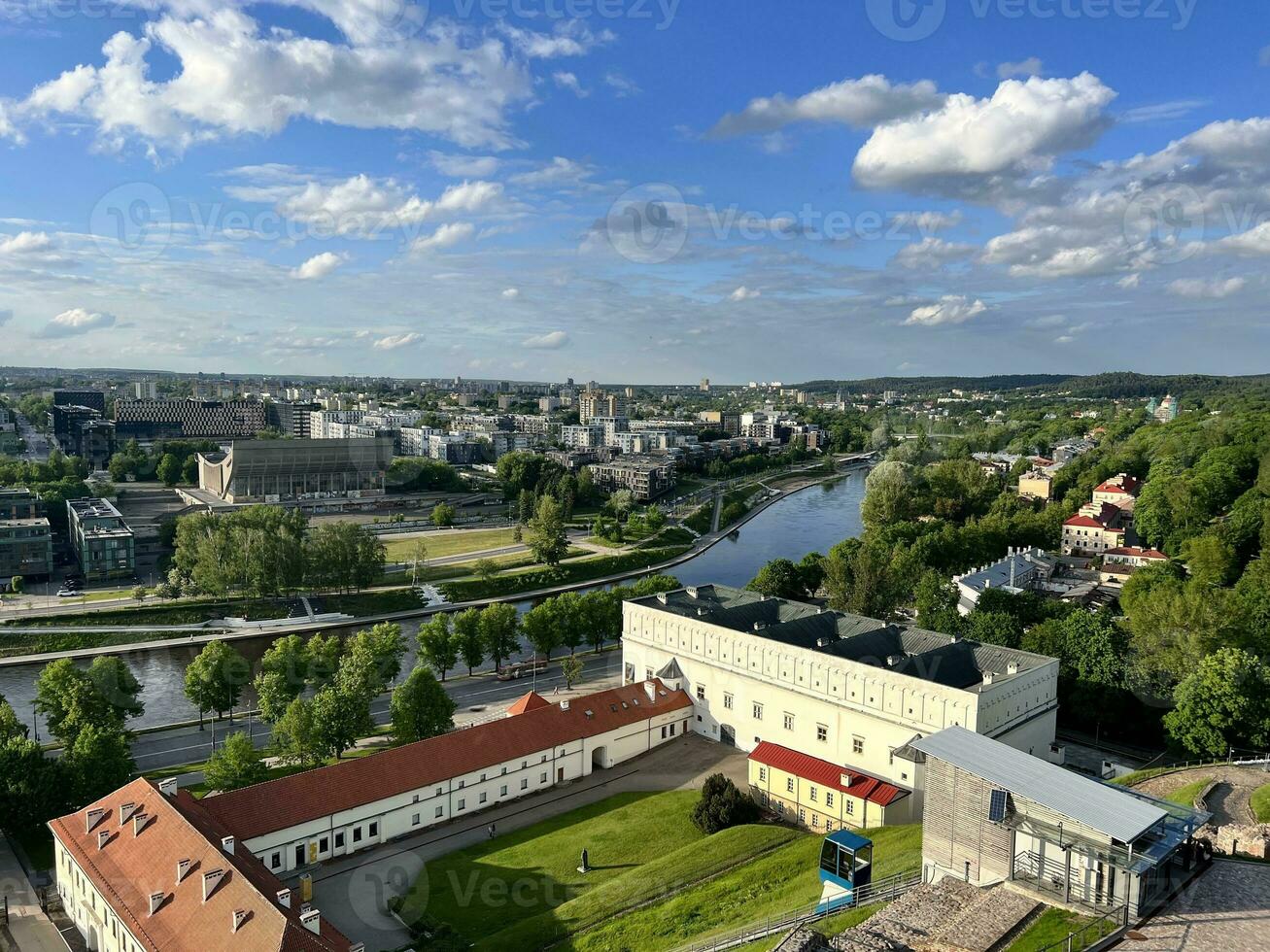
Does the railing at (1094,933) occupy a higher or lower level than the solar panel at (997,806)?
lower

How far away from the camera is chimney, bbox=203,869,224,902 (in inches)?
496

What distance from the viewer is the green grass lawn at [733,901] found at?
530 inches

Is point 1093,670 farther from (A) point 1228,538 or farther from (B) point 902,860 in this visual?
(A) point 1228,538

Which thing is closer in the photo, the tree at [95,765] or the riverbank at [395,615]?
the tree at [95,765]

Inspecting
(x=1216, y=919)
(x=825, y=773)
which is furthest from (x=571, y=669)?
(x=1216, y=919)

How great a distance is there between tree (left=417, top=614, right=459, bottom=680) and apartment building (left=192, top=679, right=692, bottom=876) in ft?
21.2

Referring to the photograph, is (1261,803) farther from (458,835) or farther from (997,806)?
(458,835)

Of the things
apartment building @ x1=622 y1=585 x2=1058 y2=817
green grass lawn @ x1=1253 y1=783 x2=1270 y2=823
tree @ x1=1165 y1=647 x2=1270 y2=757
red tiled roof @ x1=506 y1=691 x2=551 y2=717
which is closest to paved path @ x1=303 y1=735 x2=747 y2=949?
apartment building @ x1=622 y1=585 x2=1058 y2=817

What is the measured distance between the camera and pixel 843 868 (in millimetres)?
12969

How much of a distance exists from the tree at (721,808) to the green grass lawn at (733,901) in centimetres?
185

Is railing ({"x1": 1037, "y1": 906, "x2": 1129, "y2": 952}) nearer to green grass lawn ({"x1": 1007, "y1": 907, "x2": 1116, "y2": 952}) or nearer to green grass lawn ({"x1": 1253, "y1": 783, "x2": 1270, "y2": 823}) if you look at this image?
green grass lawn ({"x1": 1007, "y1": 907, "x2": 1116, "y2": 952})

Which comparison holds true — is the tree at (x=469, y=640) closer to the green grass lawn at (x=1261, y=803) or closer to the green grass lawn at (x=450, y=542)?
the green grass lawn at (x=450, y=542)

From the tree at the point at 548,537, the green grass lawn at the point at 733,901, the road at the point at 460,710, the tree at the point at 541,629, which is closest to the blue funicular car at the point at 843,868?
the green grass lawn at the point at 733,901

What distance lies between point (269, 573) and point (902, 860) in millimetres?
33652
